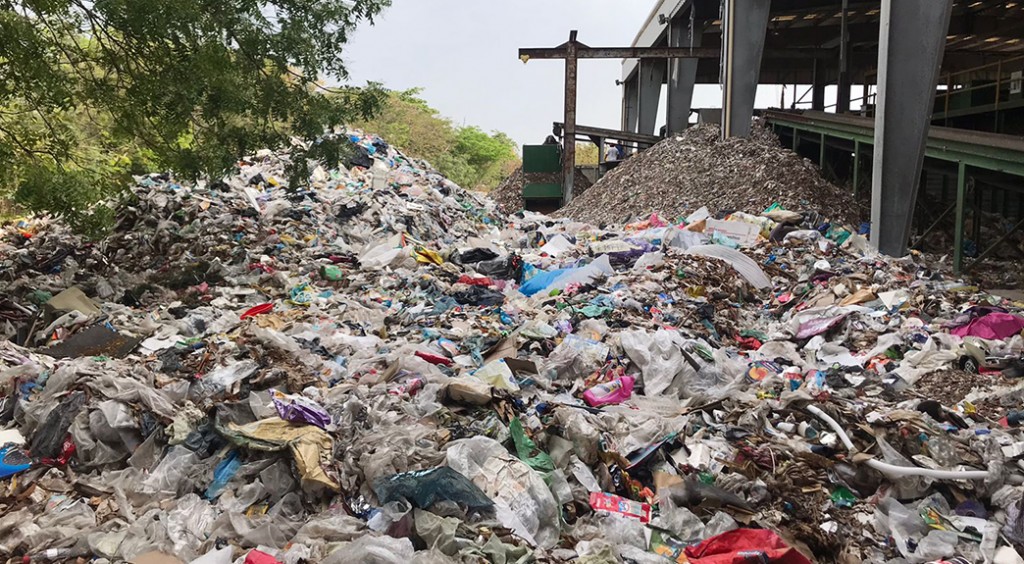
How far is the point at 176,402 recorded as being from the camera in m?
4.98

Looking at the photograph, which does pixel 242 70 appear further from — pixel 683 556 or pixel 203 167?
pixel 683 556

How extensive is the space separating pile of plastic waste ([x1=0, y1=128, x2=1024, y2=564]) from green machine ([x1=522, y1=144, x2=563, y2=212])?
466 inches

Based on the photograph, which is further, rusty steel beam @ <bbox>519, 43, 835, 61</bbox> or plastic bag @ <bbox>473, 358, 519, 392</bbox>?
rusty steel beam @ <bbox>519, 43, 835, 61</bbox>

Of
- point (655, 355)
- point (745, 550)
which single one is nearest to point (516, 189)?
point (655, 355)

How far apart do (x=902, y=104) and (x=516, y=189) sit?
537 inches

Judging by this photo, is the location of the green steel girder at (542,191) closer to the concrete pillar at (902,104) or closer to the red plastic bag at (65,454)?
the concrete pillar at (902,104)

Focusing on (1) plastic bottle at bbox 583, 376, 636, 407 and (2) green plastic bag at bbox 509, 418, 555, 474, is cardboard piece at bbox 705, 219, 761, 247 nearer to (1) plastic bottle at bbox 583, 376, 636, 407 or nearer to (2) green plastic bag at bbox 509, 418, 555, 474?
(1) plastic bottle at bbox 583, 376, 636, 407

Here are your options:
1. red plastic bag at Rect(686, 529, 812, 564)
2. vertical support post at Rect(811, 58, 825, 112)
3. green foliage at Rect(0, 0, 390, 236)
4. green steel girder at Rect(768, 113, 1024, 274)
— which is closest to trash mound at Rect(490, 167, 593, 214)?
vertical support post at Rect(811, 58, 825, 112)

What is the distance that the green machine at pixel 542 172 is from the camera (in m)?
20.9

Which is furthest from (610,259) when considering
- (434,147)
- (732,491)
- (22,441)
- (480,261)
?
(434,147)

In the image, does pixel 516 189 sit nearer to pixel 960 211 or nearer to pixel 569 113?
pixel 569 113

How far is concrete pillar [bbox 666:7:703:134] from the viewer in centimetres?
2020

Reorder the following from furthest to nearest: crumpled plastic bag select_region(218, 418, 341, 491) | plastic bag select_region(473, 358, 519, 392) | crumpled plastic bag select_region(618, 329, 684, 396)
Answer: crumpled plastic bag select_region(618, 329, 684, 396) → plastic bag select_region(473, 358, 519, 392) → crumpled plastic bag select_region(218, 418, 341, 491)

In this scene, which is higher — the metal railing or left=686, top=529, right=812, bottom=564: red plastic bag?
the metal railing
